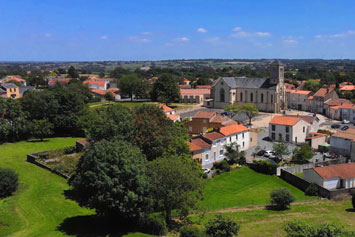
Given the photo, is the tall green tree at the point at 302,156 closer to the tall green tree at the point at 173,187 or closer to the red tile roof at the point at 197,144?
the red tile roof at the point at 197,144

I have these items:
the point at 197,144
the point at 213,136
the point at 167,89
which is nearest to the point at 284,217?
the point at 197,144

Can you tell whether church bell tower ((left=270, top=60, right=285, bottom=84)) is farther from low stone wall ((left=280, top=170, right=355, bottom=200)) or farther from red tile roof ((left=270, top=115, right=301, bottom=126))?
low stone wall ((left=280, top=170, right=355, bottom=200))

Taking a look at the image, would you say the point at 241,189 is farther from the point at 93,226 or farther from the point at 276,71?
the point at 276,71

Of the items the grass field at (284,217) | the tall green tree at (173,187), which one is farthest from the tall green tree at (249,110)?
the tall green tree at (173,187)

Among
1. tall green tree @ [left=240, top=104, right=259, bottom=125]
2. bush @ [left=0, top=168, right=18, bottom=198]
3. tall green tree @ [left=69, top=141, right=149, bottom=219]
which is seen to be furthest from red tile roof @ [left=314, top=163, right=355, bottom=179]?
tall green tree @ [left=240, top=104, right=259, bottom=125]

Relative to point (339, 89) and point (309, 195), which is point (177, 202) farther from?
point (339, 89)

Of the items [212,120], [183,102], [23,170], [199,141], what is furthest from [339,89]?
[23,170]
